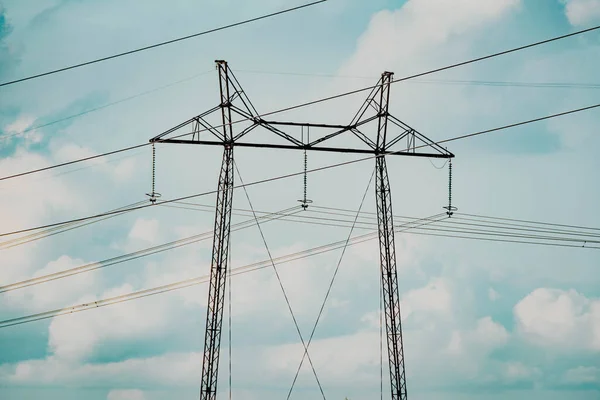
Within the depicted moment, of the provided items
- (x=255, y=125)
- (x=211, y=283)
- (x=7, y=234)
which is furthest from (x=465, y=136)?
(x=7, y=234)

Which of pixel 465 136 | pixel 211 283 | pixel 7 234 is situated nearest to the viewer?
pixel 465 136

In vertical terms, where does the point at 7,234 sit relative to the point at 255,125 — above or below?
below

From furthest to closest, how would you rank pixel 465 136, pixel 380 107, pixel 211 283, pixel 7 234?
pixel 7 234
pixel 380 107
pixel 211 283
pixel 465 136

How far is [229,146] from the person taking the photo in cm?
3759

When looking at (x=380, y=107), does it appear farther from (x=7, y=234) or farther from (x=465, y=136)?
(x=7, y=234)

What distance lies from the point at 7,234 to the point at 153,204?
29.1ft

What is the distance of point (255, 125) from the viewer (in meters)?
38.0

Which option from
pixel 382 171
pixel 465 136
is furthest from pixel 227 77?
pixel 465 136

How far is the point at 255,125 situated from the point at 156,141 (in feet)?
15.3

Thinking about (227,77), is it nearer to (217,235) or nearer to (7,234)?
(217,235)

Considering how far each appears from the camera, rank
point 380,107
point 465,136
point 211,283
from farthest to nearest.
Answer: point 380,107 → point 211,283 → point 465,136

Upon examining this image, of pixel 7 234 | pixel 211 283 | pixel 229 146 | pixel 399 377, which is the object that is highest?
pixel 229 146

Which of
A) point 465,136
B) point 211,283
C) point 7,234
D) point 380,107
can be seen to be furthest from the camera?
point 7,234

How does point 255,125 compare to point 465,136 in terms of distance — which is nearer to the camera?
point 465,136
